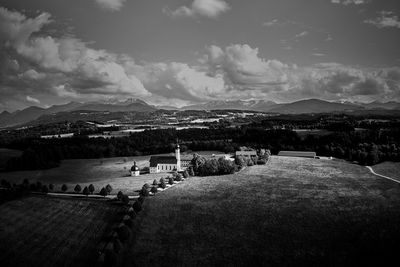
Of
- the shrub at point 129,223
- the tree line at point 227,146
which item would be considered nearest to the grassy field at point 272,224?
the shrub at point 129,223

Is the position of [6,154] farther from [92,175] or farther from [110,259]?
[110,259]

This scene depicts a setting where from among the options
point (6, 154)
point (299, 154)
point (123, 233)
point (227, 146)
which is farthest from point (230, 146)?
point (123, 233)

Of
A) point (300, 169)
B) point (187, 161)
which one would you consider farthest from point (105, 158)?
point (300, 169)

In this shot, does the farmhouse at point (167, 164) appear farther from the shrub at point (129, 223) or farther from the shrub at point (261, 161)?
the shrub at point (129, 223)

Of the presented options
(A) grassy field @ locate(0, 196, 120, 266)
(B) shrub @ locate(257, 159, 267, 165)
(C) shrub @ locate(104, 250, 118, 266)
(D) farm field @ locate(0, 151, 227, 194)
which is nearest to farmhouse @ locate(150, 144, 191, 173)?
(D) farm field @ locate(0, 151, 227, 194)

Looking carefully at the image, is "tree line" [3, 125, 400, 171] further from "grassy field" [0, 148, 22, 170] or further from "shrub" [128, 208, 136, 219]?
"shrub" [128, 208, 136, 219]

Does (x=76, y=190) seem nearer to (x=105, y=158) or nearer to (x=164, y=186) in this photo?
(x=164, y=186)
